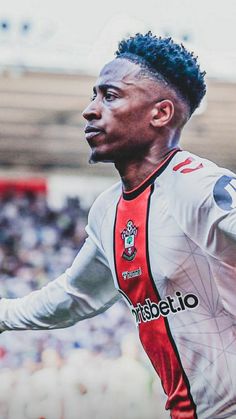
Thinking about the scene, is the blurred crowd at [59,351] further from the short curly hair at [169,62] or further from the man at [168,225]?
the short curly hair at [169,62]

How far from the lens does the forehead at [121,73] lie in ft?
9.86

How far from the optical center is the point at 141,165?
9.93 ft

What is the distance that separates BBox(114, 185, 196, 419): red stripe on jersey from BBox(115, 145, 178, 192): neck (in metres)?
0.06

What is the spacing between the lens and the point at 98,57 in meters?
11.5

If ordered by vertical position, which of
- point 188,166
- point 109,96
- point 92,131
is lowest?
point 188,166

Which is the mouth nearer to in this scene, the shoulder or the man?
the man

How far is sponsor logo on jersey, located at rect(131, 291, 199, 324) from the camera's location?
2840mm

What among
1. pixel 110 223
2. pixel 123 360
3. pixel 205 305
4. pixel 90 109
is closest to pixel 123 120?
pixel 90 109

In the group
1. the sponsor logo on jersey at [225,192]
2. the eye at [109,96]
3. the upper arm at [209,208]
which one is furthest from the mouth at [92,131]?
the sponsor logo on jersey at [225,192]

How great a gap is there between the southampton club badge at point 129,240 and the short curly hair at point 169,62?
0.45m

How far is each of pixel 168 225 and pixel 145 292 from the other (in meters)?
0.24

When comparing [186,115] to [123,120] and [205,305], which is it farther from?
[205,305]

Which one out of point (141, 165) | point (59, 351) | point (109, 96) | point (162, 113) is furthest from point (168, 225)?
point (59, 351)

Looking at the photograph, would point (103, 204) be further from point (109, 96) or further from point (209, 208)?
point (209, 208)
